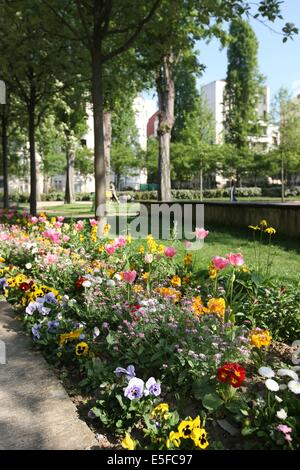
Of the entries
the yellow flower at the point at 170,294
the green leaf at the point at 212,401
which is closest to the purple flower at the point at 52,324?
the yellow flower at the point at 170,294

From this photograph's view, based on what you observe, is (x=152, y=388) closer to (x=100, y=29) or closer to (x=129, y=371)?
(x=129, y=371)

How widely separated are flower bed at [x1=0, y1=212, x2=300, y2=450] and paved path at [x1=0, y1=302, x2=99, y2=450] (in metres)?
0.15

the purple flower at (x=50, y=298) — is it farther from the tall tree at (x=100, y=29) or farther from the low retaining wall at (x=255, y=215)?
the low retaining wall at (x=255, y=215)

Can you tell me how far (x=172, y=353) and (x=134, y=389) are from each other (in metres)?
0.46

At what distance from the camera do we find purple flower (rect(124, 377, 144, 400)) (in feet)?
8.50

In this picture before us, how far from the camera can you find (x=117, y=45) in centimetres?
1074

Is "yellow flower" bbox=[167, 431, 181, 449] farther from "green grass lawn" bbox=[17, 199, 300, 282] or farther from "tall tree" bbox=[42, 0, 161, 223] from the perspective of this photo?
"tall tree" bbox=[42, 0, 161, 223]

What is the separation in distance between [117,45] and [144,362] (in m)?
9.39

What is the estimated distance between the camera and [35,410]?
2738 millimetres

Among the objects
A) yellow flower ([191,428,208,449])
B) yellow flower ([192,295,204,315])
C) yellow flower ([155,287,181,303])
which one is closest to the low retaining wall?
yellow flower ([155,287,181,303])

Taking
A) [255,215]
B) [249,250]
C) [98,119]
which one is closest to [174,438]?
[249,250]

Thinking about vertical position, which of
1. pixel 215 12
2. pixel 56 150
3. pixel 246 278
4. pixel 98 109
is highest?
pixel 56 150
